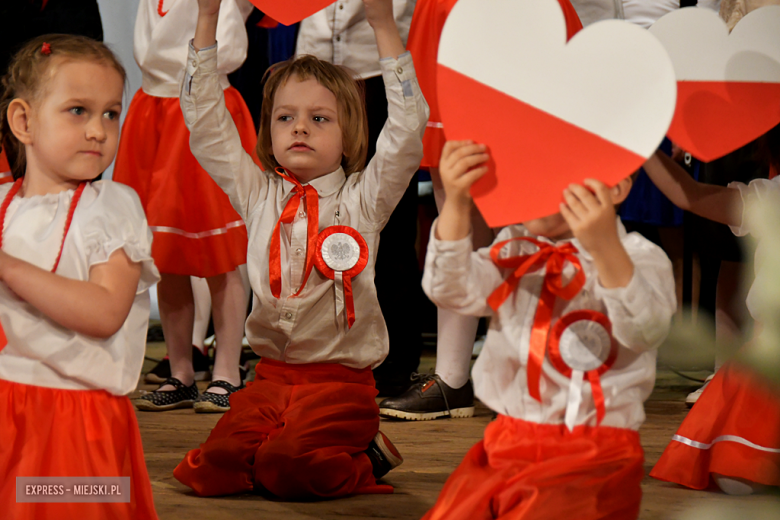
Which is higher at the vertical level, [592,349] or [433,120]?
[433,120]

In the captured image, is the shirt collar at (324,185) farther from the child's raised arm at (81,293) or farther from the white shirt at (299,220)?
the child's raised arm at (81,293)

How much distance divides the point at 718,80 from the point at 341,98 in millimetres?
694

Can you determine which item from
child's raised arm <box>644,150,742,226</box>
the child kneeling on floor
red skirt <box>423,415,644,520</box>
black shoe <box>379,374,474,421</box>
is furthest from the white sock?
red skirt <box>423,415,644,520</box>

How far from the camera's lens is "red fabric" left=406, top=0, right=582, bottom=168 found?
1.96 meters

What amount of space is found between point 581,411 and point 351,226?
672mm

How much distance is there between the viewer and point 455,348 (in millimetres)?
2086

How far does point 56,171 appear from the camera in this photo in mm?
1113

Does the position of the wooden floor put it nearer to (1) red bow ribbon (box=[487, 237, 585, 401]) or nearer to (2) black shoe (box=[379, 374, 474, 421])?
(2) black shoe (box=[379, 374, 474, 421])

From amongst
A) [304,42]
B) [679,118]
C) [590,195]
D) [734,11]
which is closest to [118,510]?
[590,195]

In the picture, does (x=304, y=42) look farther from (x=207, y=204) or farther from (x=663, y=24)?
(x=663, y=24)

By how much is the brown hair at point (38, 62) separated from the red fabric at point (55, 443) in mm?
361

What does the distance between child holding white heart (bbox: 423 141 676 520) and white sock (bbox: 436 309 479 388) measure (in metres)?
0.98

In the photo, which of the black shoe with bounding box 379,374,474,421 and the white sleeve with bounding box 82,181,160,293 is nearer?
the white sleeve with bounding box 82,181,160,293

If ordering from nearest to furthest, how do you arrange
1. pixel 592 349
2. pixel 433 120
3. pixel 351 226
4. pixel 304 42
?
1. pixel 592 349
2. pixel 351 226
3. pixel 433 120
4. pixel 304 42
